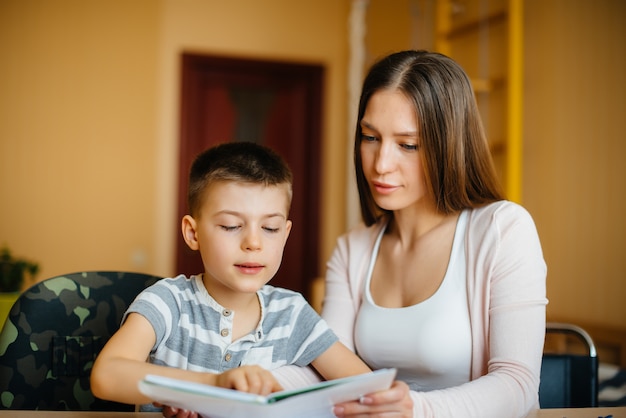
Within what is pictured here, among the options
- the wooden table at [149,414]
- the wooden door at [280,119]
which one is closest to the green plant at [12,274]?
the wooden door at [280,119]

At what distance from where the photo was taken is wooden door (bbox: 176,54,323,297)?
15.9 ft

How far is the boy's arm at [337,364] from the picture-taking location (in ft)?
4.29

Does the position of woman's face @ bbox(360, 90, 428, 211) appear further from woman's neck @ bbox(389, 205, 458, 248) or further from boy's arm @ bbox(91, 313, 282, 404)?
boy's arm @ bbox(91, 313, 282, 404)

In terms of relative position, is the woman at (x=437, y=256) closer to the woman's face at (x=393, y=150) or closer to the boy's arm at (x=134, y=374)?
the woman's face at (x=393, y=150)

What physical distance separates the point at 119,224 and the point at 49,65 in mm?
1150

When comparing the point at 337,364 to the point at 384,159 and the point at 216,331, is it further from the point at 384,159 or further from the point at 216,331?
the point at 384,159

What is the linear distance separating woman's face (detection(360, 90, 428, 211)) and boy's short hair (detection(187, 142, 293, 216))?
0.90ft

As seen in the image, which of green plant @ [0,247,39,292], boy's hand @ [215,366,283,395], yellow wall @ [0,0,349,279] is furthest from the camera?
yellow wall @ [0,0,349,279]

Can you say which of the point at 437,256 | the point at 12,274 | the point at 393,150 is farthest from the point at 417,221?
the point at 12,274

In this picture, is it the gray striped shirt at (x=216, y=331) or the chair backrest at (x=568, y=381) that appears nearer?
the gray striped shirt at (x=216, y=331)

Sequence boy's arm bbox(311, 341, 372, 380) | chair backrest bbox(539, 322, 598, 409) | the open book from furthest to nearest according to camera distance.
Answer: chair backrest bbox(539, 322, 598, 409)
boy's arm bbox(311, 341, 372, 380)
the open book

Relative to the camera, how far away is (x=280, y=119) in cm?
499

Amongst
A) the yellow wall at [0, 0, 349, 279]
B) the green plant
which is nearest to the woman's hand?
the green plant

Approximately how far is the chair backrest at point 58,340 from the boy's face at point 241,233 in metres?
0.38
